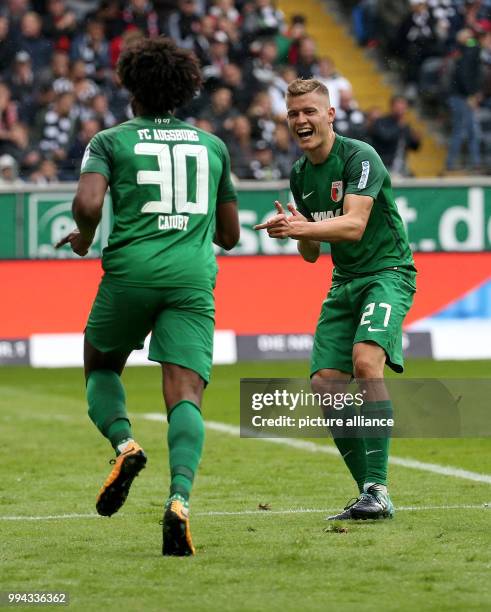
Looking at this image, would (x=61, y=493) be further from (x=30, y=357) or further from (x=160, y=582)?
(x=30, y=357)

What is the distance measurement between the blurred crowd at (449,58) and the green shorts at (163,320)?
16343mm

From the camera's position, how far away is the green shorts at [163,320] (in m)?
6.11

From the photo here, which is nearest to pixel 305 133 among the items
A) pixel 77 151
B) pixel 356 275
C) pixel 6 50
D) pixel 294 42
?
pixel 356 275

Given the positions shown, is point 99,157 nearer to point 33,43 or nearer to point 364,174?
point 364,174

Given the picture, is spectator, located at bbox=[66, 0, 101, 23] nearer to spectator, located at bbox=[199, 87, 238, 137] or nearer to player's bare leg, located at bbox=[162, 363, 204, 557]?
spectator, located at bbox=[199, 87, 238, 137]

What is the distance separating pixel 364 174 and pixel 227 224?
0.90 meters

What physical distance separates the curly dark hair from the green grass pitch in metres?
1.92

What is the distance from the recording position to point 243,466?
944 centimetres

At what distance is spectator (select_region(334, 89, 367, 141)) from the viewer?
2203cm

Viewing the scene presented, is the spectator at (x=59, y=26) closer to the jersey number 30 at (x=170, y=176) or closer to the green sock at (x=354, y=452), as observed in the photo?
the green sock at (x=354, y=452)

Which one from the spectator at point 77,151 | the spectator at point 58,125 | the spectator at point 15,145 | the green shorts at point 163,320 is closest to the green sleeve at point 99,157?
the green shorts at point 163,320

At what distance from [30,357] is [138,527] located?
9.90 m

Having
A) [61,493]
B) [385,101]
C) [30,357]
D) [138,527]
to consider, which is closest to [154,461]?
[61,493]

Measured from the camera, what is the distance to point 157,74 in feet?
20.2
